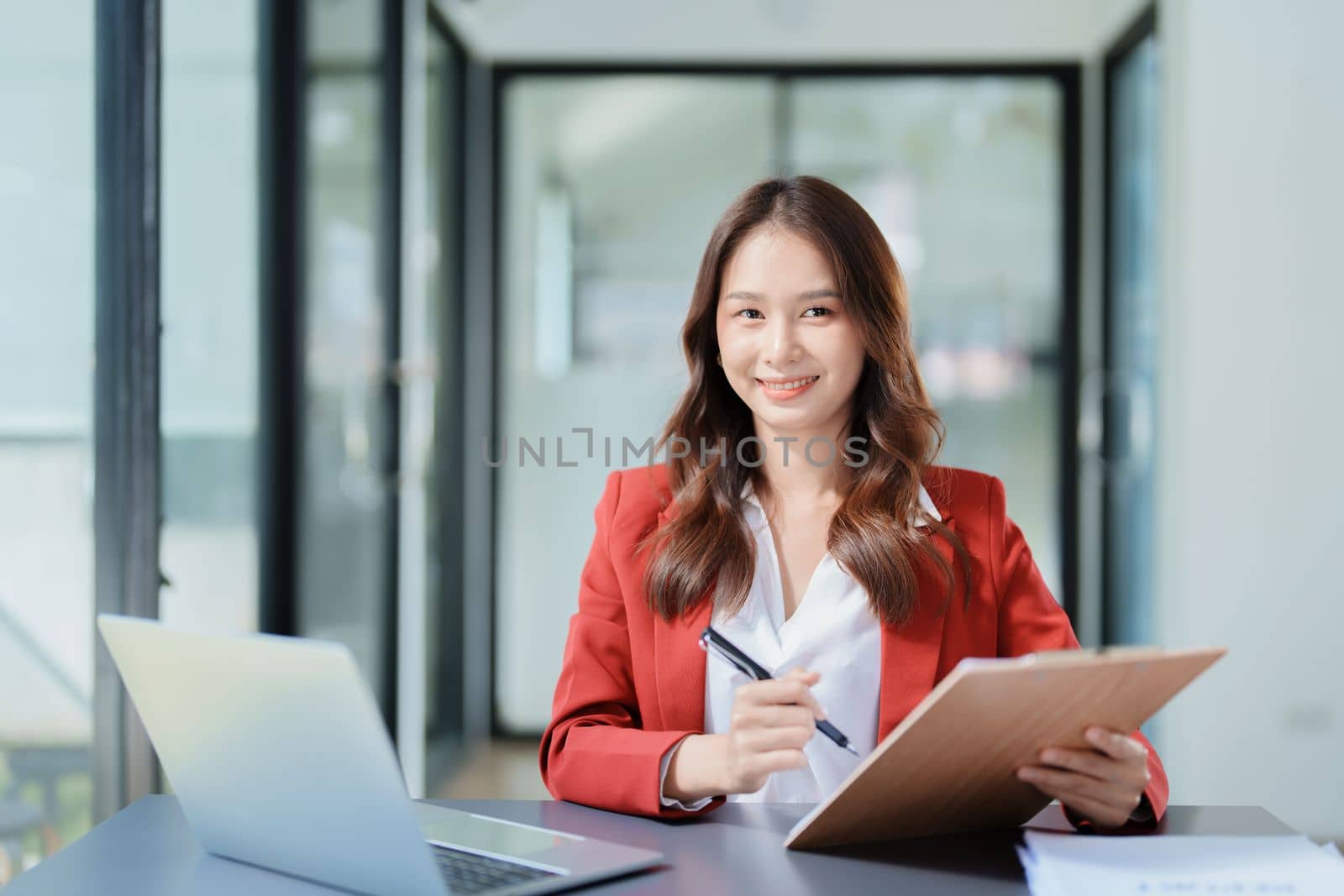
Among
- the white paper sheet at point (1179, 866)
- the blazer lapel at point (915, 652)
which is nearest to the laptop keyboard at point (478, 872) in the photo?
the white paper sheet at point (1179, 866)

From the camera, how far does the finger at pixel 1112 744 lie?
0.98 metres

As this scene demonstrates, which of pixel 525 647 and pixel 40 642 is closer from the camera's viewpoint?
pixel 40 642

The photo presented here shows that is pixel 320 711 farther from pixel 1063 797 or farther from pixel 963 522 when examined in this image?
pixel 963 522

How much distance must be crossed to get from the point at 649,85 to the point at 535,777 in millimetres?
2346

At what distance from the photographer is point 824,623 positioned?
137cm

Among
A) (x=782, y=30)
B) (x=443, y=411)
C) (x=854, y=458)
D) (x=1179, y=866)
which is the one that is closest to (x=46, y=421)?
(x=854, y=458)

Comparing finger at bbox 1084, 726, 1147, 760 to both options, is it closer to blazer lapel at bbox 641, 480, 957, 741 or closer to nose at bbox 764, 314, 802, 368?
blazer lapel at bbox 641, 480, 957, 741

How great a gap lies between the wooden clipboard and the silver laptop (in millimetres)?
181

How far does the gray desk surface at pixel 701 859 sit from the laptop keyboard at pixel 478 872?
0.15 ft

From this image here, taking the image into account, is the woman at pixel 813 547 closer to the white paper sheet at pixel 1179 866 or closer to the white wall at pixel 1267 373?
the white paper sheet at pixel 1179 866

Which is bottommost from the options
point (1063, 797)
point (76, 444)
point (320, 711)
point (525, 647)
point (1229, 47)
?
point (525, 647)

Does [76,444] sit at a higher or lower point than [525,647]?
higher

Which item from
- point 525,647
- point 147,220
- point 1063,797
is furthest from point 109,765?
point 525,647

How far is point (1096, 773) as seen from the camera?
39.1 inches
